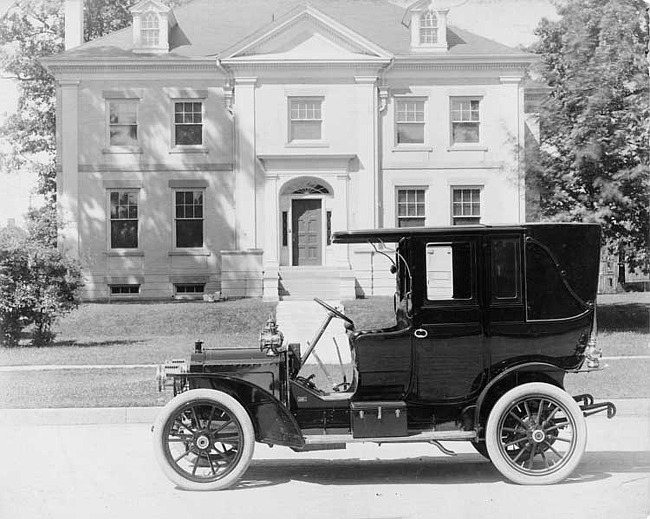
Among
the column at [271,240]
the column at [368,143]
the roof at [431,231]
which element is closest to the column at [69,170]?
the column at [271,240]

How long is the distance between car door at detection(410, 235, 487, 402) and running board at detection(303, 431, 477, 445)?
256 mm

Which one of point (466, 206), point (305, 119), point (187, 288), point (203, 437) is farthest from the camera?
point (305, 119)

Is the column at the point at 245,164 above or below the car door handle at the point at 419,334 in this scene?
above

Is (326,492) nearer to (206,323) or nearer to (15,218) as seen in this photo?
(206,323)

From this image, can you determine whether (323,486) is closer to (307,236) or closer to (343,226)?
(307,236)

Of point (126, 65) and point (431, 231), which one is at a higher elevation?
point (126, 65)

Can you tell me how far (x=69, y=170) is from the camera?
12133mm

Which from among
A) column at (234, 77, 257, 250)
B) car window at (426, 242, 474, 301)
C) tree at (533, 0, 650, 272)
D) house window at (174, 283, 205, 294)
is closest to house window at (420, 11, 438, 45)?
tree at (533, 0, 650, 272)

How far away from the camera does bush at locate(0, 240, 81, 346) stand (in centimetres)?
1182

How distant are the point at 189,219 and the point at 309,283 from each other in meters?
2.24

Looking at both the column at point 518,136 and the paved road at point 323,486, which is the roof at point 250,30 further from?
the paved road at point 323,486

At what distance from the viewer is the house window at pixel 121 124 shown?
485 inches

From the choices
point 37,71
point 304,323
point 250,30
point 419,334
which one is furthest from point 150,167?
point 419,334

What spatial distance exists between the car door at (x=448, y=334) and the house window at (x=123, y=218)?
23.7ft
